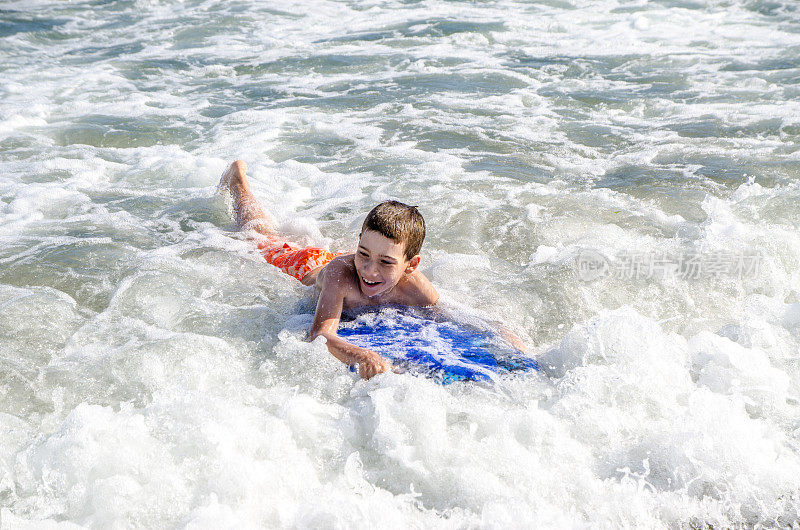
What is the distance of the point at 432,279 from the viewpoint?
465cm

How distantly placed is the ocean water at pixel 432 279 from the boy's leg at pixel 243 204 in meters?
0.15

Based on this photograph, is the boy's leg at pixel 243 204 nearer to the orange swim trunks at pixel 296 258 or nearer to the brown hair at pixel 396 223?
the orange swim trunks at pixel 296 258

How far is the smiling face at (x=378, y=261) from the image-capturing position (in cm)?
385

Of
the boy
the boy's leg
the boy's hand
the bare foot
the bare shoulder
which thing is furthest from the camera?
the bare foot

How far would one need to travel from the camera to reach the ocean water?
8.91 feet

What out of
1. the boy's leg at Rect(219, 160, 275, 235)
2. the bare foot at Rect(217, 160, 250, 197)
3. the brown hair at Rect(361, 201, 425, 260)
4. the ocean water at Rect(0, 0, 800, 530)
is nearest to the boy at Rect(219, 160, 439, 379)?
the brown hair at Rect(361, 201, 425, 260)

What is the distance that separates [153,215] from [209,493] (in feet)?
11.0

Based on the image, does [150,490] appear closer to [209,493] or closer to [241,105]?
[209,493]

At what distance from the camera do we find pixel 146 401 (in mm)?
3217

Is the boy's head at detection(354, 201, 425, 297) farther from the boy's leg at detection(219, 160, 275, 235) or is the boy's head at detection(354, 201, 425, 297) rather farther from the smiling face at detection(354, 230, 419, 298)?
the boy's leg at detection(219, 160, 275, 235)

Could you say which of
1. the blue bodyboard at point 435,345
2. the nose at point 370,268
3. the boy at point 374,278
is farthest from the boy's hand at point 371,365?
the nose at point 370,268

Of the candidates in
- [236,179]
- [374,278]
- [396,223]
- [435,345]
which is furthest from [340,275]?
[236,179]

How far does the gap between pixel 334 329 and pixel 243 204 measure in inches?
78.8

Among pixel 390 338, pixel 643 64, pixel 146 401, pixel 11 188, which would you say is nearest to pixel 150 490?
pixel 146 401
